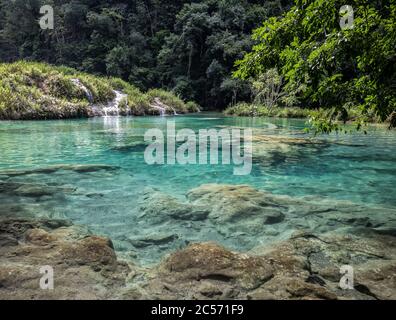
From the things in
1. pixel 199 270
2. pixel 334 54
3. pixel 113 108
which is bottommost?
pixel 199 270

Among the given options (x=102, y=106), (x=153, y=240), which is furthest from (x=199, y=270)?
(x=102, y=106)

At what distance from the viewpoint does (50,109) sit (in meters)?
23.9

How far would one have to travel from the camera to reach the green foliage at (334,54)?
3.91 m

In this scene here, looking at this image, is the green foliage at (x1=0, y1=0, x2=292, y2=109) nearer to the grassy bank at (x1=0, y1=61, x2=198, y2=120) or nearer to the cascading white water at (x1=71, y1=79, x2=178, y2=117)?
the cascading white water at (x1=71, y1=79, x2=178, y2=117)

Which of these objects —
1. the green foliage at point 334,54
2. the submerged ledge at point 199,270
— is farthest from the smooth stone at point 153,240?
the green foliage at point 334,54

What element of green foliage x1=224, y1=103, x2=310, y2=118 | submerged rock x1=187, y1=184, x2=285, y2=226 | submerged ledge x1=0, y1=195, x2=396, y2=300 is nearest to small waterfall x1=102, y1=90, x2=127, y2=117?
green foliage x1=224, y1=103, x2=310, y2=118

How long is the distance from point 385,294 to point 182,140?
11.3 m

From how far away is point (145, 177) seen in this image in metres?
7.51

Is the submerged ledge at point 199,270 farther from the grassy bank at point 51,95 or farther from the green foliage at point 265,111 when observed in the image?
the green foliage at point 265,111

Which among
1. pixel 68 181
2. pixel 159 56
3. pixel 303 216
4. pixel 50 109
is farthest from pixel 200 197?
pixel 159 56

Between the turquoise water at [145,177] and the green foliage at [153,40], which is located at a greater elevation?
the green foliage at [153,40]

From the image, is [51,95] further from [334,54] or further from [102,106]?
[334,54]

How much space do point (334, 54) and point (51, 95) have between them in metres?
25.0

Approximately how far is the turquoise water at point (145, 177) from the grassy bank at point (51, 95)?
11.4 metres
